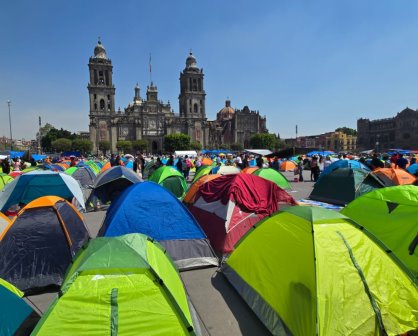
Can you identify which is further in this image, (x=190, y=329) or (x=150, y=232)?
(x=150, y=232)

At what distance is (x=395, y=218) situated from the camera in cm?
520

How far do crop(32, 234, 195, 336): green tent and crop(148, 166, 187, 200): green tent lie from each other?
337 inches

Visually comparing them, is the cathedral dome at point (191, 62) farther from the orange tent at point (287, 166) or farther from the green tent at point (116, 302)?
the green tent at point (116, 302)

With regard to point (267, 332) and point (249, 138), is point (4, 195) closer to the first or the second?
point (267, 332)

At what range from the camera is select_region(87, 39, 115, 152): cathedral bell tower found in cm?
6950

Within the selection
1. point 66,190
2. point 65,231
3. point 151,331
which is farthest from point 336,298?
point 66,190

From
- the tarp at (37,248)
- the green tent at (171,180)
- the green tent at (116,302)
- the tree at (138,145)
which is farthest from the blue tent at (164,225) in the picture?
the tree at (138,145)

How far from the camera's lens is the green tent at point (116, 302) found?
9.59ft

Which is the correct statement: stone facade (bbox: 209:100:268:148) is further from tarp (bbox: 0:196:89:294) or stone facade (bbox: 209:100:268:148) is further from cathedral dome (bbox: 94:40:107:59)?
tarp (bbox: 0:196:89:294)

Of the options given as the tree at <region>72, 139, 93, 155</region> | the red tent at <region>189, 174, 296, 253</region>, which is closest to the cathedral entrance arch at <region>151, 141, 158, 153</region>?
the tree at <region>72, 139, 93, 155</region>

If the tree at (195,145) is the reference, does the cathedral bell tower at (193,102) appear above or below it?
above

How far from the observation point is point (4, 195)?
8586mm

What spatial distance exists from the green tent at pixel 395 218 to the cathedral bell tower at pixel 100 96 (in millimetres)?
69552

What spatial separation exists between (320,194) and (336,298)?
9134 mm
